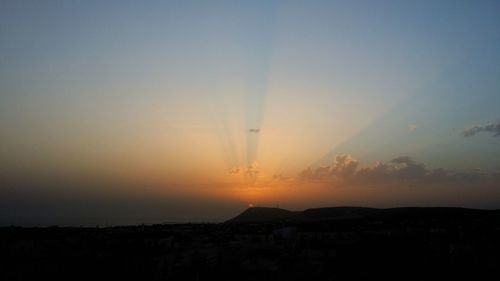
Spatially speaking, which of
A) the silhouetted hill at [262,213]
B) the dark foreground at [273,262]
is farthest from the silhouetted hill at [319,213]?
the dark foreground at [273,262]

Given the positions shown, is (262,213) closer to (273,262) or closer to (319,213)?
(319,213)

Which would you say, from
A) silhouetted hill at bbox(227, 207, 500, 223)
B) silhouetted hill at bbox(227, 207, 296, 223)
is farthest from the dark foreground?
silhouetted hill at bbox(227, 207, 296, 223)

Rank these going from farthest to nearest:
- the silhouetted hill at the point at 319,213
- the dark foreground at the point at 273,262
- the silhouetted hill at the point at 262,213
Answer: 1. the silhouetted hill at the point at 262,213
2. the silhouetted hill at the point at 319,213
3. the dark foreground at the point at 273,262

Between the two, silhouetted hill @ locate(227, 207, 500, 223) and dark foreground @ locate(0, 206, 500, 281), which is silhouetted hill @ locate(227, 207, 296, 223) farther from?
dark foreground @ locate(0, 206, 500, 281)

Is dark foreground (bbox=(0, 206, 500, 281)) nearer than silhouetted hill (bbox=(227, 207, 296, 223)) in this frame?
Yes

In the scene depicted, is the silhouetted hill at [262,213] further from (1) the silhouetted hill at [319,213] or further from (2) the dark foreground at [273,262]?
(2) the dark foreground at [273,262]

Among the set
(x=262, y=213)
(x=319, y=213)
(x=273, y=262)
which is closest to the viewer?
(x=273, y=262)

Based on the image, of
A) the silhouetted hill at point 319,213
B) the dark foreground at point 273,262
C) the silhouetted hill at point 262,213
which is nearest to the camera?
the dark foreground at point 273,262

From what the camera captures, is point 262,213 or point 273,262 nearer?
point 273,262

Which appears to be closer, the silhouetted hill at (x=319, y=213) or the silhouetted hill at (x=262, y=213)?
the silhouetted hill at (x=319, y=213)

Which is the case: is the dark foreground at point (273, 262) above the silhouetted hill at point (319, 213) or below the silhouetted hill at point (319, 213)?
below

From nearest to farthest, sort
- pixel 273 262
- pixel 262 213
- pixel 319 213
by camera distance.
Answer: pixel 273 262
pixel 319 213
pixel 262 213

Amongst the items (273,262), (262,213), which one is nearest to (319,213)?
(262,213)

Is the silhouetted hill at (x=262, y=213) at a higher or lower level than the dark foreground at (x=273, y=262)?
higher
